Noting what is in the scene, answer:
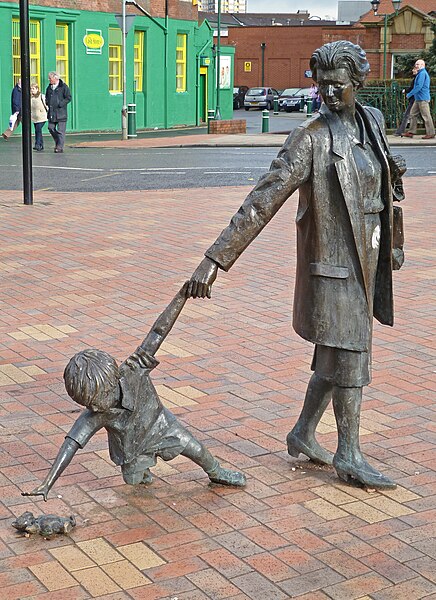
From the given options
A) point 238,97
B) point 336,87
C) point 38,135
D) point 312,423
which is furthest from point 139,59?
point 336,87

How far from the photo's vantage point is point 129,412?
14.7 feet

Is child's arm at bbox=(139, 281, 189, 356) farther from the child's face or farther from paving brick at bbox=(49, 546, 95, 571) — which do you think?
paving brick at bbox=(49, 546, 95, 571)

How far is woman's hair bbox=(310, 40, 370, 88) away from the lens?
4.45 meters

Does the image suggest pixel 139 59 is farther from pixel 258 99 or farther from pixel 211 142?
pixel 258 99

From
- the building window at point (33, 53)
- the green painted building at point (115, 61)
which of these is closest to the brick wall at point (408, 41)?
the green painted building at point (115, 61)

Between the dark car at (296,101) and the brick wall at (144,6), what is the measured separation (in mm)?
16550

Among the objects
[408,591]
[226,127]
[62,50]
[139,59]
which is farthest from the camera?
[139,59]

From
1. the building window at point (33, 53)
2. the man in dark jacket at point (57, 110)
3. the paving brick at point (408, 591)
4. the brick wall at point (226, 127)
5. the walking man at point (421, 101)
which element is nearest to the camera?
the paving brick at point (408, 591)

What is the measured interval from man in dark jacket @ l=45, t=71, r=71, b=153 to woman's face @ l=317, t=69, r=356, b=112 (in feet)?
69.6

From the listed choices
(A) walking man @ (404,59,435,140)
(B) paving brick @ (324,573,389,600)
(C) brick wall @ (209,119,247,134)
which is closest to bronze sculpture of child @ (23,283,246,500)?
(B) paving brick @ (324,573,389,600)

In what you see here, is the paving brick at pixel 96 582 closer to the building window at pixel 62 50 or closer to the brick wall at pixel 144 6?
the brick wall at pixel 144 6

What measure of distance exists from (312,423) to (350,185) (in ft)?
3.80

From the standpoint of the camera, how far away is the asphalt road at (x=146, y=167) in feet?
56.5

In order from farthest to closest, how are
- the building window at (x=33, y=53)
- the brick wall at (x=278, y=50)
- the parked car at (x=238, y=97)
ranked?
the brick wall at (x=278, y=50)
the parked car at (x=238, y=97)
the building window at (x=33, y=53)
